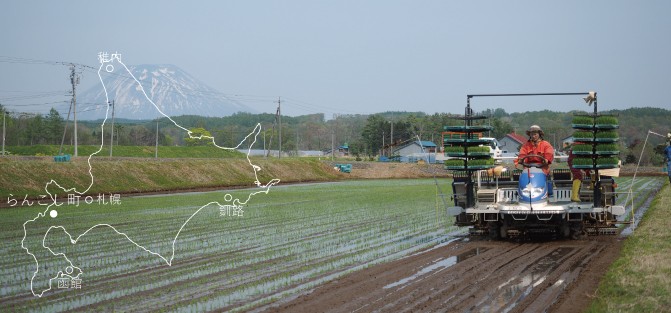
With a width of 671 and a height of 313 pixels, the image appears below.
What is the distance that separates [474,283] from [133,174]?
41.3 metres

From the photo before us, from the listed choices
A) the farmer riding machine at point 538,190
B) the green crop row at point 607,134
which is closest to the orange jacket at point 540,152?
the farmer riding machine at point 538,190

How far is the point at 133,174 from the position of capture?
5103 cm

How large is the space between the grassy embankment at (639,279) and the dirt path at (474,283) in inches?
11.8

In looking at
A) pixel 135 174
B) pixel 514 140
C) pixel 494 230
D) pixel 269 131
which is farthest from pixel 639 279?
pixel 269 131

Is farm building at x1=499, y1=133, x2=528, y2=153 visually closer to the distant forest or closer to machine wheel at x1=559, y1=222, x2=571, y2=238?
machine wheel at x1=559, y1=222, x2=571, y2=238

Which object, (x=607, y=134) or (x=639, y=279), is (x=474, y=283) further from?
(x=607, y=134)

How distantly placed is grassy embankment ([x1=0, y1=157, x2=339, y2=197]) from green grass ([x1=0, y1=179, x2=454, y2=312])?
954 centimetres

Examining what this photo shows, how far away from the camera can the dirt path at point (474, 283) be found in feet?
36.7

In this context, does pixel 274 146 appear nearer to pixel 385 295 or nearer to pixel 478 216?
pixel 478 216

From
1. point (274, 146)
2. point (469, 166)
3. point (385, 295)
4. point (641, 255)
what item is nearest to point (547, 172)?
point (469, 166)

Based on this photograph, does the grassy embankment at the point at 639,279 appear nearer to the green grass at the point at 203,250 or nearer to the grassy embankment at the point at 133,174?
the green grass at the point at 203,250

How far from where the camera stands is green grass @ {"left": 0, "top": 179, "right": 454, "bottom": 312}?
12219mm

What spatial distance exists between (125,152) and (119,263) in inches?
3082

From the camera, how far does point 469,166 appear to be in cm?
2022
